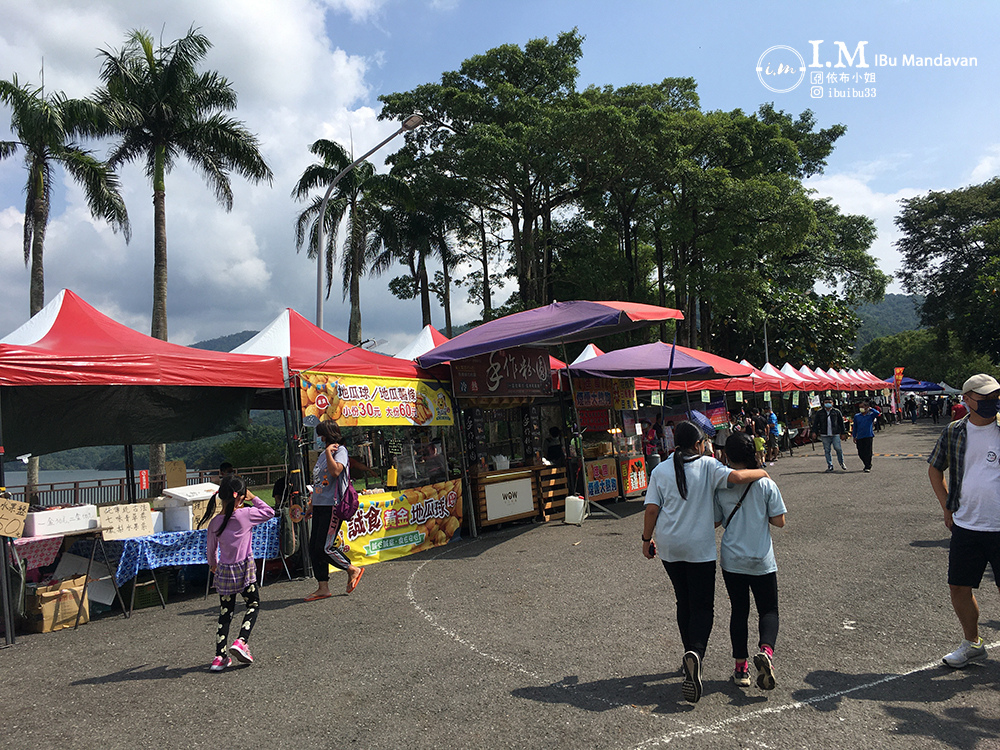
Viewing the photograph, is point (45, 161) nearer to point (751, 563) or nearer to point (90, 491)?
point (90, 491)

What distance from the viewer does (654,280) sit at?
38.2 metres

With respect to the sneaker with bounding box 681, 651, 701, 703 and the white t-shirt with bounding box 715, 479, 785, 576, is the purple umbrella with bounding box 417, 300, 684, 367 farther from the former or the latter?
the sneaker with bounding box 681, 651, 701, 703

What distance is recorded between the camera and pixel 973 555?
4.27 metres

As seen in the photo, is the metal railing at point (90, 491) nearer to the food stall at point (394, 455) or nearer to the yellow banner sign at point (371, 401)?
the food stall at point (394, 455)

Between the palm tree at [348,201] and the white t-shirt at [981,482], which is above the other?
the palm tree at [348,201]

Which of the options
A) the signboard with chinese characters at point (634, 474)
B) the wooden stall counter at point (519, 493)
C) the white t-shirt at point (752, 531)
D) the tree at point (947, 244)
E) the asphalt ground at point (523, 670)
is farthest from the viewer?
the tree at point (947, 244)

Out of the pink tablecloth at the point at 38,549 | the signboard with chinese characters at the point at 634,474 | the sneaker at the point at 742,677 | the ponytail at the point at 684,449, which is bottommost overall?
the sneaker at the point at 742,677

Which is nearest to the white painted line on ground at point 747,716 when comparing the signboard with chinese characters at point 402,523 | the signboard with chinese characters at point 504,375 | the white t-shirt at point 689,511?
the white t-shirt at point 689,511

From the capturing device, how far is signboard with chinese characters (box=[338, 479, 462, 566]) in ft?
28.7

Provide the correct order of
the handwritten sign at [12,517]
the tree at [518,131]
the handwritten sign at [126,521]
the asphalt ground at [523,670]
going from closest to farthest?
the asphalt ground at [523,670] → the handwritten sign at [12,517] → the handwritten sign at [126,521] → the tree at [518,131]

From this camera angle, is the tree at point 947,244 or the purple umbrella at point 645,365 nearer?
the purple umbrella at point 645,365

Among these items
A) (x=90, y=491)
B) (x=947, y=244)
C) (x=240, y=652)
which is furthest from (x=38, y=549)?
(x=947, y=244)

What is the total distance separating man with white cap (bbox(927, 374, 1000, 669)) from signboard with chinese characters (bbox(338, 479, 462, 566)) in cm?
649

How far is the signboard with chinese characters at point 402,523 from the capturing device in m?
8.75
